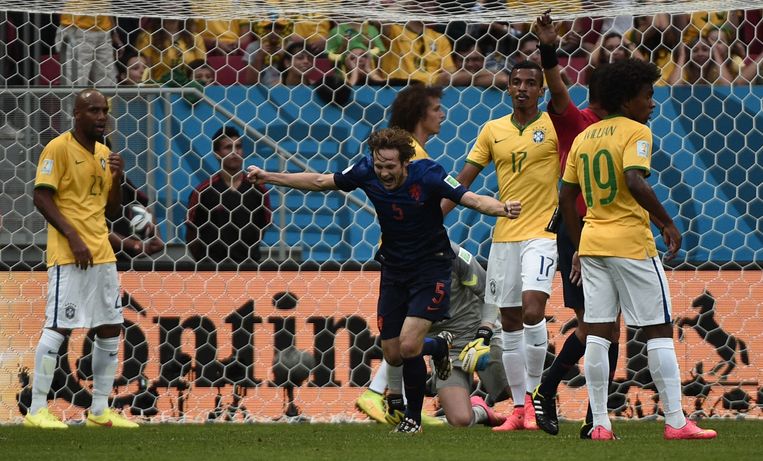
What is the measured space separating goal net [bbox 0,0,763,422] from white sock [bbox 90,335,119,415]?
0.63 metres

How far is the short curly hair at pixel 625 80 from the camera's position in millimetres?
5363

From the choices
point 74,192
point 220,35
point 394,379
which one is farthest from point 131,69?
point 394,379

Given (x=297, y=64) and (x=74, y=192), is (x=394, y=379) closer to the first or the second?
(x=74, y=192)

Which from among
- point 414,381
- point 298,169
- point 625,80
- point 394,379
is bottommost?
point 394,379

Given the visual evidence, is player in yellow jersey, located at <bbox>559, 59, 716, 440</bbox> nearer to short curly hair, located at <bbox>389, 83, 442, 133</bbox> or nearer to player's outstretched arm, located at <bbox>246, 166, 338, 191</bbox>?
player's outstretched arm, located at <bbox>246, 166, 338, 191</bbox>

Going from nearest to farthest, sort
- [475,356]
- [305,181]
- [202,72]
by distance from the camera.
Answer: [305,181] → [475,356] → [202,72]

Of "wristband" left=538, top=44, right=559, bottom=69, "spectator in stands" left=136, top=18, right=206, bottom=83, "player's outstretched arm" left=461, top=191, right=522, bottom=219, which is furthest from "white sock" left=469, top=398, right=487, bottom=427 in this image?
"spectator in stands" left=136, top=18, right=206, bottom=83

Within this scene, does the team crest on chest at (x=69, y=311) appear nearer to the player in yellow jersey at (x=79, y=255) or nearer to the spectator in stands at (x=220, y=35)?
the player in yellow jersey at (x=79, y=255)

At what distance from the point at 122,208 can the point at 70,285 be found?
142 centimetres

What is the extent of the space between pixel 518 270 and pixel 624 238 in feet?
4.69

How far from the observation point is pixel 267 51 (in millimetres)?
8953

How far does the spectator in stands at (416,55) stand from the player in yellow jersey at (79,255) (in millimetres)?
2424

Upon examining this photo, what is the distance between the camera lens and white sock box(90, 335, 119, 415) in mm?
6977

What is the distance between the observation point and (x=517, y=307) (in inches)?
267
